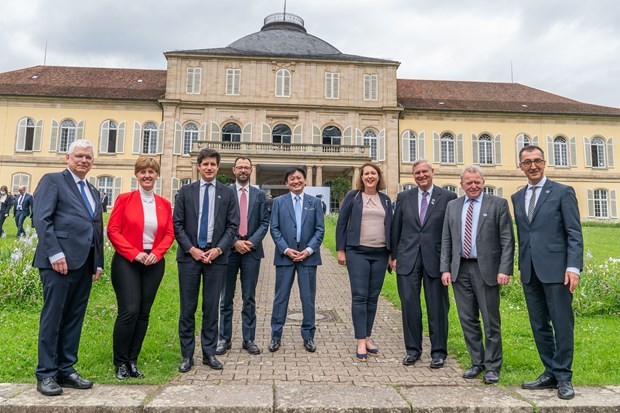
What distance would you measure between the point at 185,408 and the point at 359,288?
7.56 ft

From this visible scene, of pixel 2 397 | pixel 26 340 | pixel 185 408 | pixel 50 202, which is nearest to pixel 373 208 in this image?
pixel 185 408

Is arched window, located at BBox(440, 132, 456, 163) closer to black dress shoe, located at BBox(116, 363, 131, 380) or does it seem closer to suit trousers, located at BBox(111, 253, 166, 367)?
suit trousers, located at BBox(111, 253, 166, 367)

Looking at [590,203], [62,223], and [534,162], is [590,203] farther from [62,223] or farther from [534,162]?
[62,223]

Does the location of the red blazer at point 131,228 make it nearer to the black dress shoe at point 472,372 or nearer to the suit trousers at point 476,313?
the suit trousers at point 476,313

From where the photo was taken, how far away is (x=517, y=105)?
34094 mm

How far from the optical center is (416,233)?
475 centimetres

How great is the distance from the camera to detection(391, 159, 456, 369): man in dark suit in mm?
4617

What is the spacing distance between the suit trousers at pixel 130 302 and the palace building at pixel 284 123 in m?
25.3

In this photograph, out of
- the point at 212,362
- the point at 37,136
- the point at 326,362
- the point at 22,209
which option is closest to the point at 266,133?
the point at 37,136

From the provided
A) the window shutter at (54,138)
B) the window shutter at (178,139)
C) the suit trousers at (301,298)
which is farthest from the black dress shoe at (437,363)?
the window shutter at (54,138)

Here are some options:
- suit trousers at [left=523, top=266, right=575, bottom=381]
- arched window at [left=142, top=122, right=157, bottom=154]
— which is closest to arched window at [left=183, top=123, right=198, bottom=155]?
arched window at [left=142, top=122, right=157, bottom=154]

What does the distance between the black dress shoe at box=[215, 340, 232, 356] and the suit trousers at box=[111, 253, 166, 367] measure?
0.93 m

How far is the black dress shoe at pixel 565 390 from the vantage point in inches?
136

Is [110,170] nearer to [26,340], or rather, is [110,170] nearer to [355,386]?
[26,340]
